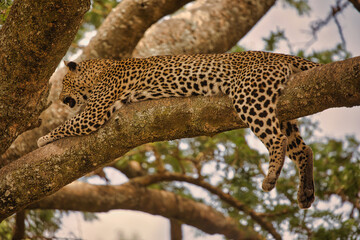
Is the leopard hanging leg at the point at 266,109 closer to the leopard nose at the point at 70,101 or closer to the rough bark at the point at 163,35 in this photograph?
the leopard nose at the point at 70,101

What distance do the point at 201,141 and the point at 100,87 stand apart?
4.22m

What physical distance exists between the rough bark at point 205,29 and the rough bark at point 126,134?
3808 mm

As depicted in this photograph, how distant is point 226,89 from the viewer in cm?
570

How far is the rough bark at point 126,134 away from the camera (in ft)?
17.0

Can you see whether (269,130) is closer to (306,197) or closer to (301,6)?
(306,197)

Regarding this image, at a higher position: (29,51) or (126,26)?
(126,26)

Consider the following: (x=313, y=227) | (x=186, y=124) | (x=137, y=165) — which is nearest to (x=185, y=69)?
(x=186, y=124)

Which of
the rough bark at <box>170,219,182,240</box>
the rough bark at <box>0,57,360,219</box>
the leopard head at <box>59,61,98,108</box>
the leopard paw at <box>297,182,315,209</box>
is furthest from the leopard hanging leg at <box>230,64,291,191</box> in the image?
the rough bark at <box>170,219,182,240</box>

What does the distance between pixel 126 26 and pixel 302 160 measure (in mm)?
4193

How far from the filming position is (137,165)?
10.8 metres

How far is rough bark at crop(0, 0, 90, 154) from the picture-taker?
5113mm

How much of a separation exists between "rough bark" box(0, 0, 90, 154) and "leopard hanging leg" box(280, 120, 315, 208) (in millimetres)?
2894

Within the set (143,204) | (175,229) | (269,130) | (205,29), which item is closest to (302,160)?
(269,130)

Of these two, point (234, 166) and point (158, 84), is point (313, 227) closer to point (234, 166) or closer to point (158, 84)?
point (234, 166)
